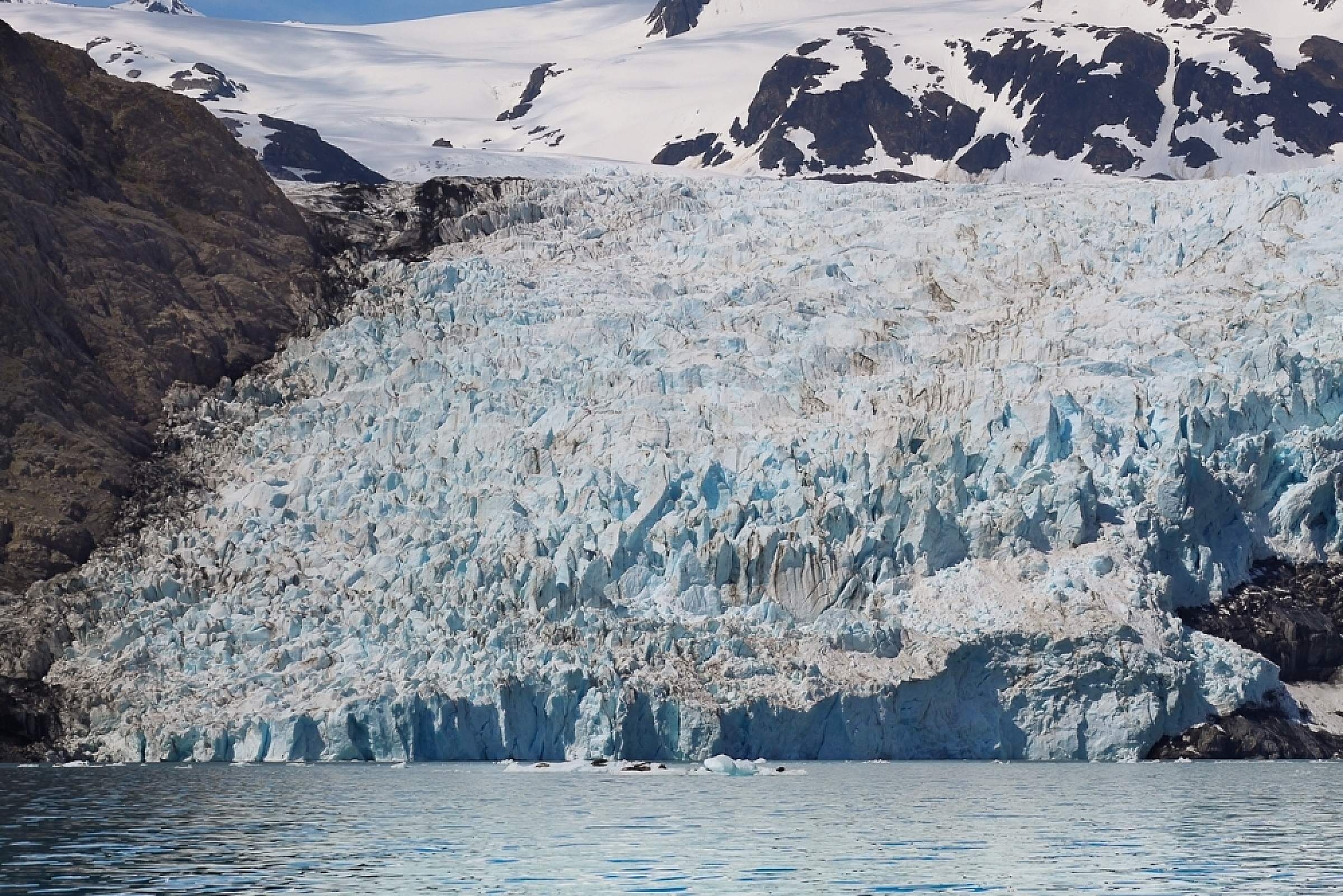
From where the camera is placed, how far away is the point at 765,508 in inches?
1430

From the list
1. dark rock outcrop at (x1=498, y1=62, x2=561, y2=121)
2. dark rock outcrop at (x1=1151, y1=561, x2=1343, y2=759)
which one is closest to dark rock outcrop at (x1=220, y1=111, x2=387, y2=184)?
dark rock outcrop at (x1=498, y1=62, x2=561, y2=121)

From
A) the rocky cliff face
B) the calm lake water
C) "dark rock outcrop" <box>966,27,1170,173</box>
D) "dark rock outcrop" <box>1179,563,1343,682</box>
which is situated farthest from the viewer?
"dark rock outcrop" <box>966,27,1170,173</box>

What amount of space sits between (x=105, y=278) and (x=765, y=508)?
18.1 m

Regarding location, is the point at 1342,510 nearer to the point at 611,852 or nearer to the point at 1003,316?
the point at 1003,316

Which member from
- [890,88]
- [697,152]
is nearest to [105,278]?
[697,152]

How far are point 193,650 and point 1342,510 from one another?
23.1 metres

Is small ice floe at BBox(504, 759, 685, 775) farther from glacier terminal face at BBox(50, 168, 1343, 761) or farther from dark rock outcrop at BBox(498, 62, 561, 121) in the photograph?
dark rock outcrop at BBox(498, 62, 561, 121)

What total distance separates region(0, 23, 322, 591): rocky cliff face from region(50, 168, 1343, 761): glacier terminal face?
1.50 m

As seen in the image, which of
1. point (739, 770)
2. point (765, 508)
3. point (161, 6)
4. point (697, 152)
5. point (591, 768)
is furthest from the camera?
point (161, 6)

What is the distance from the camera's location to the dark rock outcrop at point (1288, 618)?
116 feet

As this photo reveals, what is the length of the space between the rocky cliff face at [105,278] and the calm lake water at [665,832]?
27.8ft

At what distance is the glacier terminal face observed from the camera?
3291 centimetres

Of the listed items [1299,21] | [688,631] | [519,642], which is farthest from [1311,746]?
[1299,21]

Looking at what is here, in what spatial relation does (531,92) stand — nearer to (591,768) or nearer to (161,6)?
(161,6)
